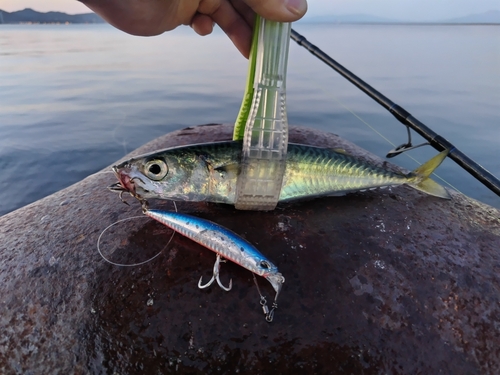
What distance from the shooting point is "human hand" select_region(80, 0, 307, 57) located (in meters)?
3.18

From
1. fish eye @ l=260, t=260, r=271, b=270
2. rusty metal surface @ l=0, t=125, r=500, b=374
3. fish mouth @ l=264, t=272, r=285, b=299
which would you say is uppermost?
fish eye @ l=260, t=260, r=271, b=270

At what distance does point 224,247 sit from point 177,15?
106 inches

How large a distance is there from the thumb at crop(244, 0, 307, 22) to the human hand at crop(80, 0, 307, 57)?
1256 millimetres

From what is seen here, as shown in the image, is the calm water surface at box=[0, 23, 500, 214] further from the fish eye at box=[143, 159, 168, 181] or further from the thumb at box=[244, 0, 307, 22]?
the thumb at box=[244, 0, 307, 22]

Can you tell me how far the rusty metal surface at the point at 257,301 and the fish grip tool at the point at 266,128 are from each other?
0.14 meters

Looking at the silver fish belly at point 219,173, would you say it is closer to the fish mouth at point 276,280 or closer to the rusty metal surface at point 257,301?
the rusty metal surface at point 257,301

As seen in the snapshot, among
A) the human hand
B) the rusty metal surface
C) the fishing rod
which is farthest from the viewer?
the human hand

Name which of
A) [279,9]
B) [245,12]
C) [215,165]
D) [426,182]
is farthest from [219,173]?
[245,12]

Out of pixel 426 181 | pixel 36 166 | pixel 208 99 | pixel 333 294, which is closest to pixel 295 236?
pixel 333 294

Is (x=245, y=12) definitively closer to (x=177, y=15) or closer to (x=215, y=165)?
(x=177, y=15)

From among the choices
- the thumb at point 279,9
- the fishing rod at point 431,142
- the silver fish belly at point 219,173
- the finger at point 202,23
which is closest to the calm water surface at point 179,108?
the fishing rod at point 431,142

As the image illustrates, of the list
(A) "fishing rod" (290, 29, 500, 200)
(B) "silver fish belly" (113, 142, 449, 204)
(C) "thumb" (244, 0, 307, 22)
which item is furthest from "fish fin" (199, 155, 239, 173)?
(A) "fishing rod" (290, 29, 500, 200)

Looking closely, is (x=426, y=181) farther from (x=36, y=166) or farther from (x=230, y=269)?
(x=36, y=166)

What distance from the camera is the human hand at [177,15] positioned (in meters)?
3.18
